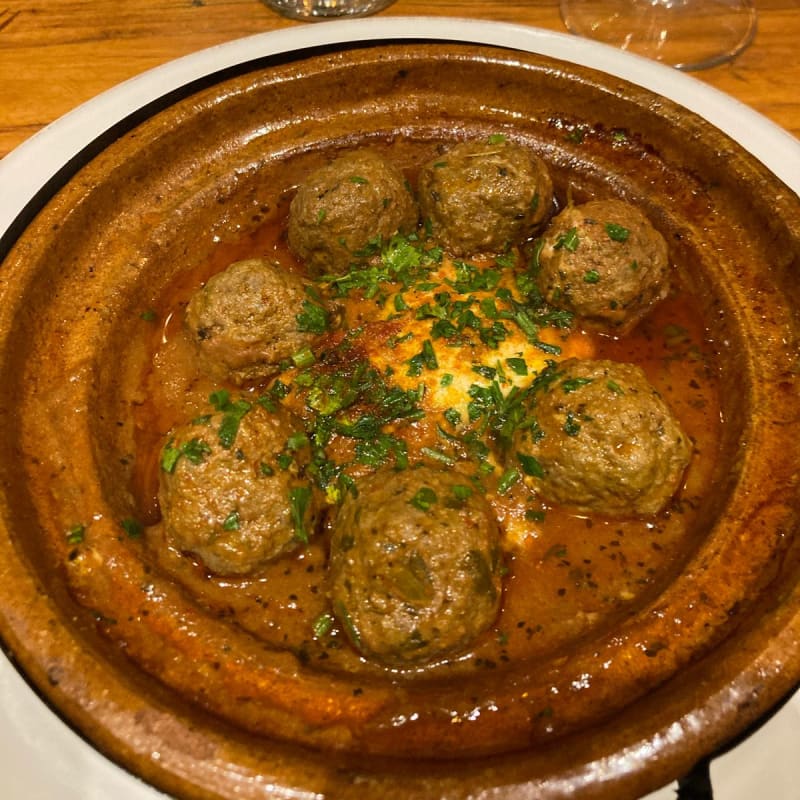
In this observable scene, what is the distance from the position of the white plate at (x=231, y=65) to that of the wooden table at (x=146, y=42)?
0.71 meters

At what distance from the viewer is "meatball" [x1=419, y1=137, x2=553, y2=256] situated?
2576 mm

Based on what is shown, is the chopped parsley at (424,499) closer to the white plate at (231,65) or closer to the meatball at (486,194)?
the white plate at (231,65)

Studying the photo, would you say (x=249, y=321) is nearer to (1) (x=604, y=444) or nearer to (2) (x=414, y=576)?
(2) (x=414, y=576)

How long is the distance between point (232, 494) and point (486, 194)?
1.45 m

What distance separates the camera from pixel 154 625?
1.88m

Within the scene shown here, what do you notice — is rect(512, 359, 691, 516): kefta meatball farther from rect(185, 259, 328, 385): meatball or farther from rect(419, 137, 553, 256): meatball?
rect(185, 259, 328, 385): meatball

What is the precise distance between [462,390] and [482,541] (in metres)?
0.67

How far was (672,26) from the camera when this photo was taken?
3887 mm

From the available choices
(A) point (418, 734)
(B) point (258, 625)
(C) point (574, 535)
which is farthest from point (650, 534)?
(B) point (258, 625)

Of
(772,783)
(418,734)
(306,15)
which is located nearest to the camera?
(772,783)

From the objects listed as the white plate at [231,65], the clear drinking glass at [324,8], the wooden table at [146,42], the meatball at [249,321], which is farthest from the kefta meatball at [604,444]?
the clear drinking glass at [324,8]

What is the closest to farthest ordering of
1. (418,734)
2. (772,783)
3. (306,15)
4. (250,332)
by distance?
(772,783) < (418,734) < (250,332) < (306,15)

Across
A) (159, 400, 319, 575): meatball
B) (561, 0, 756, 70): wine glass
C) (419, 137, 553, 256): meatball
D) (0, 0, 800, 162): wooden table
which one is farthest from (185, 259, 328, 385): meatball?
(561, 0, 756, 70): wine glass

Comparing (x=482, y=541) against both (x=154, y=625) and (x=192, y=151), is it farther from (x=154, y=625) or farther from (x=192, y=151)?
(x=192, y=151)
